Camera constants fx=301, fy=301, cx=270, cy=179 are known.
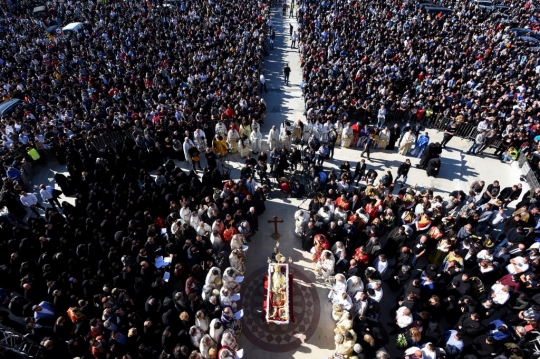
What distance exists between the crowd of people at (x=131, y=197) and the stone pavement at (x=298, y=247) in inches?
36.1

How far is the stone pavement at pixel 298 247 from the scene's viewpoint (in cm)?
873

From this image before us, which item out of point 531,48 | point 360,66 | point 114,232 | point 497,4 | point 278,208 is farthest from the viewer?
point 497,4

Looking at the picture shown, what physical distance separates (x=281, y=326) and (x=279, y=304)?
0.82m

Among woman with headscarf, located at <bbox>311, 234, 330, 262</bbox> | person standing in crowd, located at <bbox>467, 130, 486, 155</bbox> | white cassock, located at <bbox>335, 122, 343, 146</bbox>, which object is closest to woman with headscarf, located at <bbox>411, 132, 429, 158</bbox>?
person standing in crowd, located at <bbox>467, 130, 486, 155</bbox>

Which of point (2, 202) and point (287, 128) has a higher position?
point (287, 128)

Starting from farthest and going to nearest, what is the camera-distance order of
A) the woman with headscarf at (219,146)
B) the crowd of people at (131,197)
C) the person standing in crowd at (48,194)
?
the woman with headscarf at (219,146)
the person standing in crowd at (48,194)
the crowd of people at (131,197)

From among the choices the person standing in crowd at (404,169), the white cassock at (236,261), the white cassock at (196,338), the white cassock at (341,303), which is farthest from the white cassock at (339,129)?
the white cassock at (196,338)

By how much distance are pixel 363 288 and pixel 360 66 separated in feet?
55.0

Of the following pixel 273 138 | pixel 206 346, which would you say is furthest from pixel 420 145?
pixel 206 346

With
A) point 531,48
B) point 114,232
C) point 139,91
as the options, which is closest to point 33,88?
point 139,91

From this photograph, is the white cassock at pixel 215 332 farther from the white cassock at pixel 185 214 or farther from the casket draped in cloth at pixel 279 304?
the white cassock at pixel 185 214

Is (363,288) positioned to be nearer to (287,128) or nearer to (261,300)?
(261,300)

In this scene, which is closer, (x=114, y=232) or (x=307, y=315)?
(x=307, y=315)

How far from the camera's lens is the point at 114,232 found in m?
10.1
